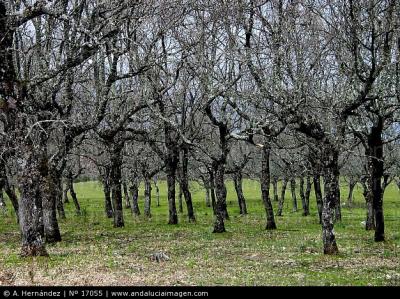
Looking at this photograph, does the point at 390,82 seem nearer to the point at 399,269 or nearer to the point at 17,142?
the point at 399,269

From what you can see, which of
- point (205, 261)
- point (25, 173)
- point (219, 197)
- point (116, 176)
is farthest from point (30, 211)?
point (116, 176)

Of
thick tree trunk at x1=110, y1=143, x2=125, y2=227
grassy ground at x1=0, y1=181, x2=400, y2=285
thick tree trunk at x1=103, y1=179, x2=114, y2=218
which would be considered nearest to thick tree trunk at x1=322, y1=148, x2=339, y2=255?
grassy ground at x1=0, y1=181, x2=400, y2=285

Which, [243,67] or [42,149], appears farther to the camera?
[243,67]

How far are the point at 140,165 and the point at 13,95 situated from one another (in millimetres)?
36974

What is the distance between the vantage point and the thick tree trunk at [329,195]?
2308cm

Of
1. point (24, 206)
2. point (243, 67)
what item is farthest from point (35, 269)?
point (243, 67)

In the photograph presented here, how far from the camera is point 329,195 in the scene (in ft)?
75.4

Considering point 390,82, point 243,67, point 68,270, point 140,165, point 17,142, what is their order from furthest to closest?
point 140,165, point 243,67, point 390,82, point 17,142, point 68,270

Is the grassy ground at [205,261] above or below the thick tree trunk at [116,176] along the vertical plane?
below

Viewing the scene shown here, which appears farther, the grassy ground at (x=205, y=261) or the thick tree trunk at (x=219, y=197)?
the thick tree trunk at (x=219, y=197)

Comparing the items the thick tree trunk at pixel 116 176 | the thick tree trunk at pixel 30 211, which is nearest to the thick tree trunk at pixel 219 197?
the thick tree trunk at pixel 116 176

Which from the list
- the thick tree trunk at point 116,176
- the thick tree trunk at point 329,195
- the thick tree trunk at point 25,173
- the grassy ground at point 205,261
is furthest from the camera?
the thick tree trunk at point 116,176

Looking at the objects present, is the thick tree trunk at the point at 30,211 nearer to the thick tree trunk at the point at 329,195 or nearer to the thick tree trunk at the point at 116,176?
the thick tree trunk at the point at 329,195

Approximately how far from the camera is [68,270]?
18469 mm
